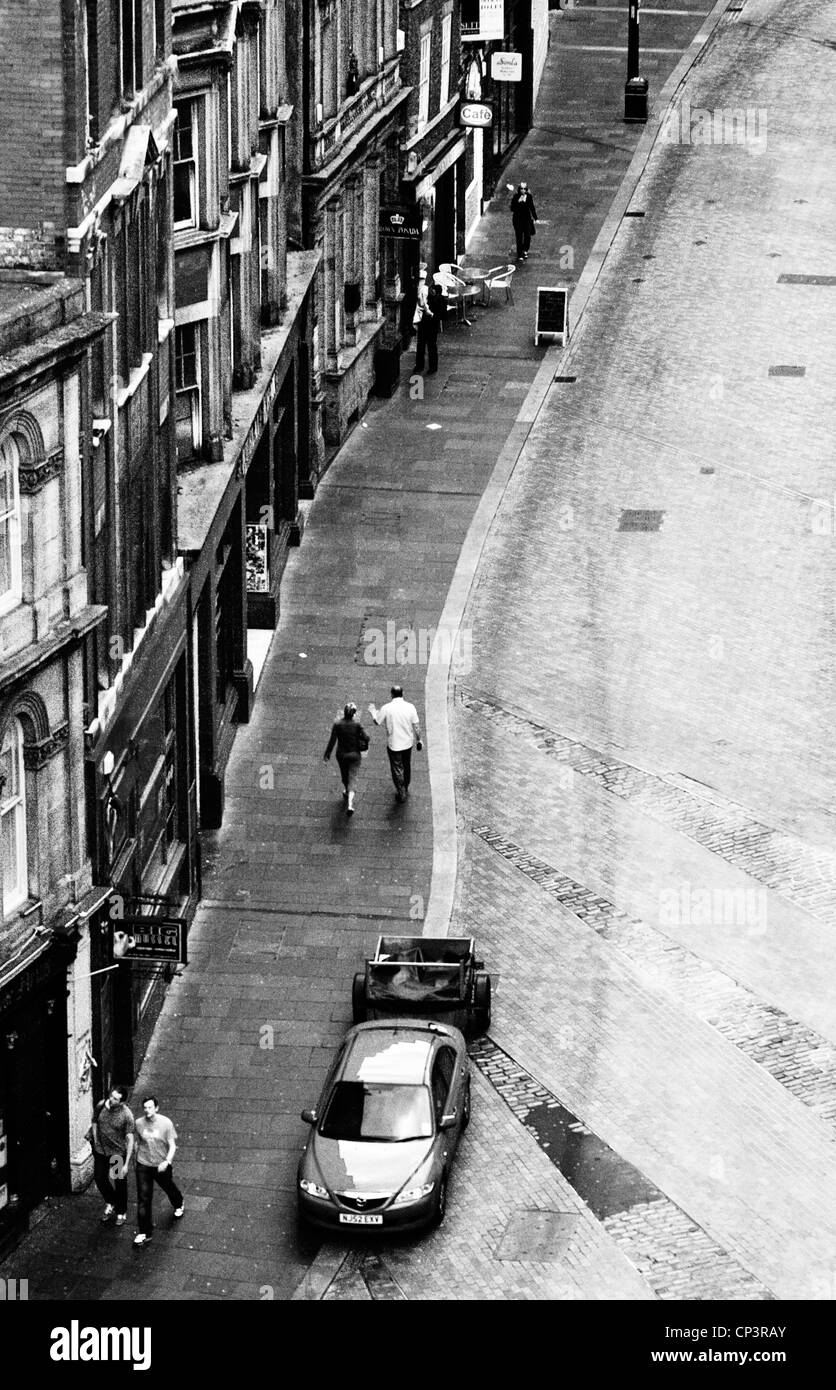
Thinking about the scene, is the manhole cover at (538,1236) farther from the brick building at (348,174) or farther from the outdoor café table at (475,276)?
the outdoor café table at (475,276)

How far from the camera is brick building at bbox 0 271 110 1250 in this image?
29.0 meters

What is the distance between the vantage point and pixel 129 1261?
101 feet

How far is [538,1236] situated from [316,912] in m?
7.99

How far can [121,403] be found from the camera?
107ft

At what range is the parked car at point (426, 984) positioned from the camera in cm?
3431

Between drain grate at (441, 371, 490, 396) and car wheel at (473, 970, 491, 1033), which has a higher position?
drain grate at (441, 371, 490, 396)

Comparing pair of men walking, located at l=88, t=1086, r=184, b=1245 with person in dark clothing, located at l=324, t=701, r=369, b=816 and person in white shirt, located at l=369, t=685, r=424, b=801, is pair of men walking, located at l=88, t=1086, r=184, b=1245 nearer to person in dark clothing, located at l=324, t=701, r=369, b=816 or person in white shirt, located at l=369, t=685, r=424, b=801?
person in dark clothing, located at l=324, t=701, r=369, b=816

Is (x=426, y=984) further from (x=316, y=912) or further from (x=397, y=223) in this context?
(x=397, y=223)

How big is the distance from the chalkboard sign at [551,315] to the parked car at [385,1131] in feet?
88.4

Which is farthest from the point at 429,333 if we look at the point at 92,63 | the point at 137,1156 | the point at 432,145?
the point at 137,1156

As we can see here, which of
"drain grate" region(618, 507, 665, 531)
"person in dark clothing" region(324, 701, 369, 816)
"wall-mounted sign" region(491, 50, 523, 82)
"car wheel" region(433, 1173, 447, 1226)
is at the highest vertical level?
"wall-mounted sign" region(491, 50, 523, 82)

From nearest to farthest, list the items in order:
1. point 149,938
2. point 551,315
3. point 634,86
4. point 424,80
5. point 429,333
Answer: point 149,938
point 429,333
point 551,315
point 424,80
point 634,86

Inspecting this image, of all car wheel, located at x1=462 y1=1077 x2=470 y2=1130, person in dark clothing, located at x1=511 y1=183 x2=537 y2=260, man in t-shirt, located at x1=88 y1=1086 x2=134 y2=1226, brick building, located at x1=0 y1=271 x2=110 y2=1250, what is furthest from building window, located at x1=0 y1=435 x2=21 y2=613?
person in dark clothing, located at x1=511 y1=183 x2=537 y2=260

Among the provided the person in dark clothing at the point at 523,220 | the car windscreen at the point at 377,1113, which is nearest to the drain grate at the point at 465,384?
the person in dark clothing at the point at 523,220
